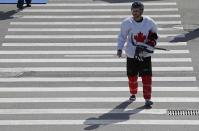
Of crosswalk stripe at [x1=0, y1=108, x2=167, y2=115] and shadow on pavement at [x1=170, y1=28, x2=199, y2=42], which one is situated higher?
shadow on pavement at [x1=170, y1=28, x2=199, y2=42]

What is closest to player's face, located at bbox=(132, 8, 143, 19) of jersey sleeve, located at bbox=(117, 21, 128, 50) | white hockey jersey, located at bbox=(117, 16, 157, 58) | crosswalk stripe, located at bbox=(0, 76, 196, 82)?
white hockey jersey, located at bbox=(117, 16, 157, 58)

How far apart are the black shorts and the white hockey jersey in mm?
104

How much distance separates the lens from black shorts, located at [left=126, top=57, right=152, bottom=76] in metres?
13.1

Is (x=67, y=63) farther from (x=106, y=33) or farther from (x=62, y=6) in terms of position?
(x=62, y=6)

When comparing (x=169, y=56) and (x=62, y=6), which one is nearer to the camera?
(x=169, y=56)

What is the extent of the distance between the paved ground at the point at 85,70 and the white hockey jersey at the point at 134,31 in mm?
1086

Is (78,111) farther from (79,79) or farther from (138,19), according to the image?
(79,79)

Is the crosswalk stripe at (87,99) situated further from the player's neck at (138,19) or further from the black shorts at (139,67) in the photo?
the player's neck at (138,19)

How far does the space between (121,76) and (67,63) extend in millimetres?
2030

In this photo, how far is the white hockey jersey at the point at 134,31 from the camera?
13.0 m

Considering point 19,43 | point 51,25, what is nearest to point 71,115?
point 19,43

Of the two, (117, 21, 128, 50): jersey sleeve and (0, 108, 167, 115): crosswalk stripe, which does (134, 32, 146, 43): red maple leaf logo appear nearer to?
(117, 21, 128, 50): jersey sleeve

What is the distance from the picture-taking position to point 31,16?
930 inches

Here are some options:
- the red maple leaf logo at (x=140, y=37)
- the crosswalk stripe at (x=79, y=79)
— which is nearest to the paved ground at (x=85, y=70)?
the crosswalk stripe at (x=79, y=79)
